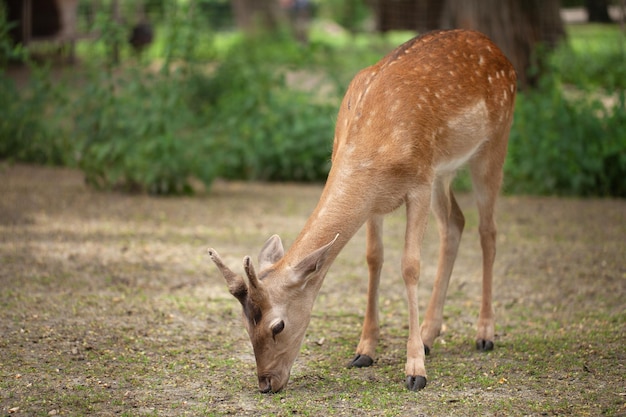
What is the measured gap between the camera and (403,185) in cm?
516

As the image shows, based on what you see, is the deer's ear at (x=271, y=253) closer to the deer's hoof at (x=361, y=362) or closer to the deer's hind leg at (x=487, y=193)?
the deer's hoof at (x=361, y=362)

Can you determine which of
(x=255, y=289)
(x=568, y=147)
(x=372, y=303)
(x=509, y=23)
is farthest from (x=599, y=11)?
(x=255, y=289)

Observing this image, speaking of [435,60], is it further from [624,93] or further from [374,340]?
[624,93]

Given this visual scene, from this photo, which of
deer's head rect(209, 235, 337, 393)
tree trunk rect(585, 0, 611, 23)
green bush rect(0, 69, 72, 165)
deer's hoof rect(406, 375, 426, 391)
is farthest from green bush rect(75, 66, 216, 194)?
tree trunk rect(585, 0, 611, 23)

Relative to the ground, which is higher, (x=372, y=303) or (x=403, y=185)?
(x=403, y=185)

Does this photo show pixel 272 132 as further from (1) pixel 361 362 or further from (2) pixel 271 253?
(2) pixel 271 253

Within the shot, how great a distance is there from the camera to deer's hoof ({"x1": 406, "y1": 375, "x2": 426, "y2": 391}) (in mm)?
4906

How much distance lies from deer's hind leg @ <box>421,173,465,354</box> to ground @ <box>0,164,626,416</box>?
22 cm

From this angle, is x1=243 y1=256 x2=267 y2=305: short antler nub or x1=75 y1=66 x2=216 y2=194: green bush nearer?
x1=243 y1=256 x2=267 y2=305: short antler nub

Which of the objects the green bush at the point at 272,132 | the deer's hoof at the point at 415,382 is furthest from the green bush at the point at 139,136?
the deer's hoof at the point at 415,382

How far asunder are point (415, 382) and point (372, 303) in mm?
821

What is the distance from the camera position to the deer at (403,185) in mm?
4746

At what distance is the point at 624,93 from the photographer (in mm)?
10125

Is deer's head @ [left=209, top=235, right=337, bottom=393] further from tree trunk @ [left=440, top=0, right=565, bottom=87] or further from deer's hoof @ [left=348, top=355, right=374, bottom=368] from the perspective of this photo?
tree trunk @ [left=440, top=0, right=565, bottom=87]
